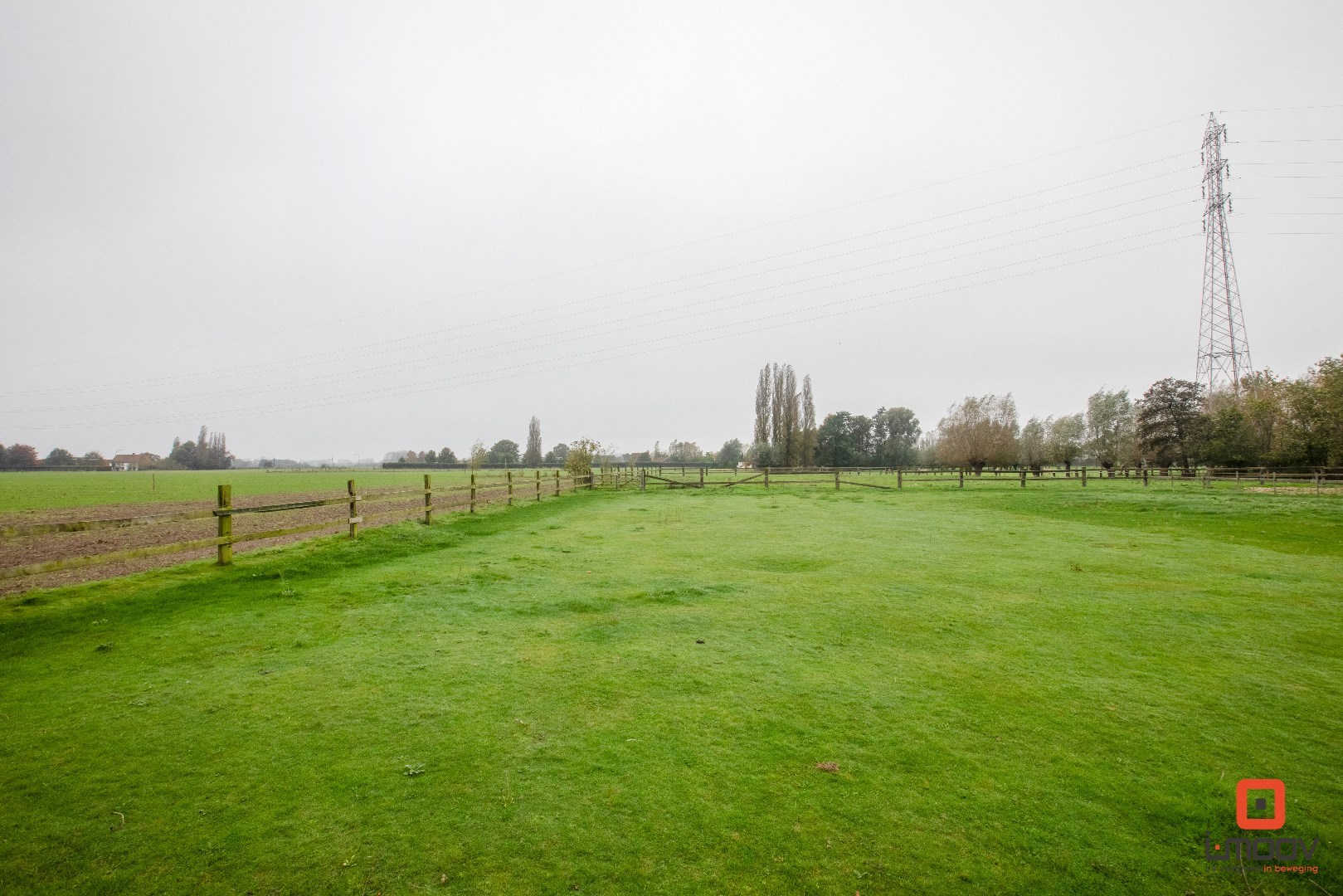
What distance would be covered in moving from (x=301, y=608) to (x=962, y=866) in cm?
696

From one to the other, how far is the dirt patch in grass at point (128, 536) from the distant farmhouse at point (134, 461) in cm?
10658

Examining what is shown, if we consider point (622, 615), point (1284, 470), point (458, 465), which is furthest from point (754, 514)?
point (458, 465)

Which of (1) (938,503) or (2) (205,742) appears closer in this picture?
(2) (205,742)

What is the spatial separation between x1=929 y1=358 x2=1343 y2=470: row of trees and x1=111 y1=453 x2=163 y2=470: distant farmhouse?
446 feet

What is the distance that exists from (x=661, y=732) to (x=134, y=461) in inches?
5672

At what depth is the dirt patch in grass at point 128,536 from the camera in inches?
382

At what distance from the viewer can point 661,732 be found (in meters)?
3.60

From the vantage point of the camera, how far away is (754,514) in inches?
677

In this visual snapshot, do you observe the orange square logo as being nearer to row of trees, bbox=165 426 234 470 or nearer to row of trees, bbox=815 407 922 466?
row of trees, bbox=815 407 922 466

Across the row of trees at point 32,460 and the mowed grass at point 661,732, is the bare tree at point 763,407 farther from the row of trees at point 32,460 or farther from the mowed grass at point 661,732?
the row of trees at point 32,460

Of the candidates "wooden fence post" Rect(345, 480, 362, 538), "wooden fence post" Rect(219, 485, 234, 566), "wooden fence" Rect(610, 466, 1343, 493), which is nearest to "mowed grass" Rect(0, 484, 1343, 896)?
"wooden fence post" Rect(219, 485, 234, 566)

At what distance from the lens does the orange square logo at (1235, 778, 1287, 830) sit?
2.73 metres

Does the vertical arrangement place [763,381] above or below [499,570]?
above

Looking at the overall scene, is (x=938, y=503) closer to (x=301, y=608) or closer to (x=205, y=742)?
(x=301, y=608)
